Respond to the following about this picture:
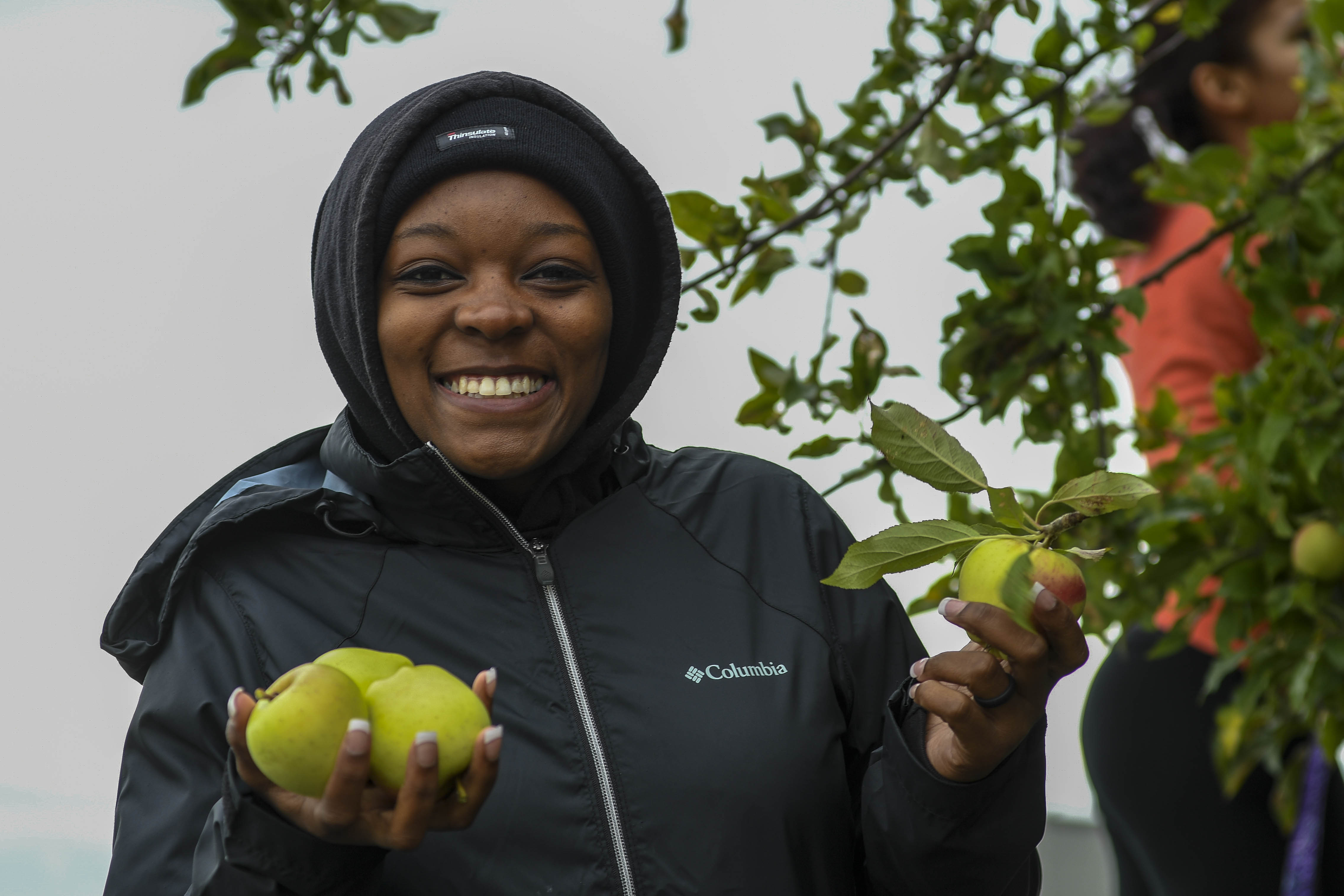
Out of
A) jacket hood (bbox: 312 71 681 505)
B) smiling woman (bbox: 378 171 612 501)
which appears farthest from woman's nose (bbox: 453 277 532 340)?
jacket hood (bbox: 312 71 681 505)

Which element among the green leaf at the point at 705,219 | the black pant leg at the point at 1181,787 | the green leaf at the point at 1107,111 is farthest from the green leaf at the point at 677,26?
the black pant leg at the point at 1181,787

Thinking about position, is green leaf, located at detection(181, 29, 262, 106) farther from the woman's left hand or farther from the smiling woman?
the woman's left hand

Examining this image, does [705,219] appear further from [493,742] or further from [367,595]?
[493,742]

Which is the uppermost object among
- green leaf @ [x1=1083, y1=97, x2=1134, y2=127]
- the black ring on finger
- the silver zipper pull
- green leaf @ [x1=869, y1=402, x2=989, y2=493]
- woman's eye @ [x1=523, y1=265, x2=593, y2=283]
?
green leaf @ [x1=1083, y1=97, x2=1134, y2=127]

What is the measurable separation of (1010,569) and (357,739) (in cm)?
56

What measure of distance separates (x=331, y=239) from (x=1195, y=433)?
3.90 ft

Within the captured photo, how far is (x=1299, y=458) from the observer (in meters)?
1.42

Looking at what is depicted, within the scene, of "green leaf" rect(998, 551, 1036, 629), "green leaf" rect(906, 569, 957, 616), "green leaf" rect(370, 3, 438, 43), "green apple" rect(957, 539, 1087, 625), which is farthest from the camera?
"green leaf" rect(906, 569, 957, 616)

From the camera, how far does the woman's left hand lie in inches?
44.1

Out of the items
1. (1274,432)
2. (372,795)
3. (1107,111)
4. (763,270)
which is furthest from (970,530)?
(1107,111)

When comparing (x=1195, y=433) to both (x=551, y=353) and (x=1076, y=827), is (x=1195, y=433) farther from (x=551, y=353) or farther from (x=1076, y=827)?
(x=1076, y=827)

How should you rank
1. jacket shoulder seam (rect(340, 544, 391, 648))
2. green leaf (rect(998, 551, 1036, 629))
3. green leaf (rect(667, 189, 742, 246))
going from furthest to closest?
1. green leaf (rect(667, 189, 742, 246))
2. jacket shoulder seam (rect(340, 544, 391, 648))
3. green leaf (rect(998, 551, 1036, 629))

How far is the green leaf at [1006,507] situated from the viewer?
128cm

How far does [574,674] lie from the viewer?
4.28 ft
